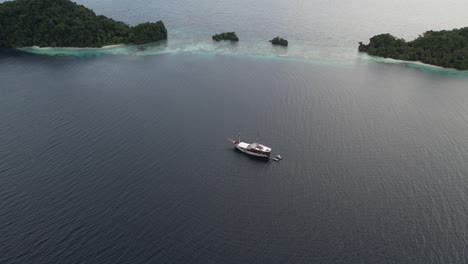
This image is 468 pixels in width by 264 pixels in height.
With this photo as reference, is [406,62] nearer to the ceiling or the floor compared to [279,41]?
nearer to the floor

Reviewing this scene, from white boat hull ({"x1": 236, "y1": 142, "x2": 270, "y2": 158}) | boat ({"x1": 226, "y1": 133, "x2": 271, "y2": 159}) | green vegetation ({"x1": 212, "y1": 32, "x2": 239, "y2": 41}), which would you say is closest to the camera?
boat ({"x1": 226, "y1": 133, "x2": 271, "y2": 159})

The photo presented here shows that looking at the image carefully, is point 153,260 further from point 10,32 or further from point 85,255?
point 10,32

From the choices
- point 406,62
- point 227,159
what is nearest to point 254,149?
point 227,159

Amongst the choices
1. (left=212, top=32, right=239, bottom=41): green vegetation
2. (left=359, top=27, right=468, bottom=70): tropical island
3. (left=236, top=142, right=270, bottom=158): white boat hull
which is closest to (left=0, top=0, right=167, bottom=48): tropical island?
(left=212, top=32, right=239, bottom=41): green vegetation

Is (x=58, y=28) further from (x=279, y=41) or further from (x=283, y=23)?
(x=283, y=23)

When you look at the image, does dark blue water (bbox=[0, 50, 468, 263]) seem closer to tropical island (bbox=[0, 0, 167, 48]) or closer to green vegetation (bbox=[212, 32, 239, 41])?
tropical island (bbox=[0, 0, 167, 48])

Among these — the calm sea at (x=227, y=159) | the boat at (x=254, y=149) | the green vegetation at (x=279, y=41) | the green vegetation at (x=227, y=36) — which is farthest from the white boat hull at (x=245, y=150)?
the green vegetation at (x=227, y=36)
